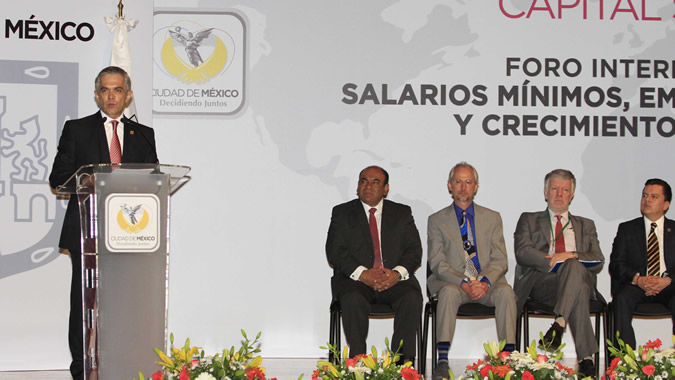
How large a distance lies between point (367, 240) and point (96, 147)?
1942mm

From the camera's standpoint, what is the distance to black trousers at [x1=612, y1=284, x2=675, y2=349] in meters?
5.11

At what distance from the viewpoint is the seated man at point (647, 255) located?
5188 mm

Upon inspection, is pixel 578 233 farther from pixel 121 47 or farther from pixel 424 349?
pixel 121 47

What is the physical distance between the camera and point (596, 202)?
595cm

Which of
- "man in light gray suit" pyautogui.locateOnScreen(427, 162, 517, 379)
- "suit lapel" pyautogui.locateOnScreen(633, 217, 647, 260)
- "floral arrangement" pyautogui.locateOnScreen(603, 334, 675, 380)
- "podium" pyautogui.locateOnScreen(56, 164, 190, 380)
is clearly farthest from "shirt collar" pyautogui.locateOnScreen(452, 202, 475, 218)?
"floral arrangement" pyautogui.locateOnScreen(603, 334, 675, 380)

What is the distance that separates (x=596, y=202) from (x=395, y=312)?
6.43 feet

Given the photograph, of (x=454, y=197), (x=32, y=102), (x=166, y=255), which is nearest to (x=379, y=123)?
(x=454, y=197)

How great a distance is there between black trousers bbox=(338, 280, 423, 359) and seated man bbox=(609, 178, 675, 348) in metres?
1.36

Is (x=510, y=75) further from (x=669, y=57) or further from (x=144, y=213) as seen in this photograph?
(x=144, y=213)

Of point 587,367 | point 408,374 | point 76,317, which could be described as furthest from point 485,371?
point 587,367

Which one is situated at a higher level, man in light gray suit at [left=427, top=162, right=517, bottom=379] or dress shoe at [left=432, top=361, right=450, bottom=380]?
man in light gray suit at [left=427, top=162, right=517, bottom=379]

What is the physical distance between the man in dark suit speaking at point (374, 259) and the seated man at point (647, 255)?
1.37 meters

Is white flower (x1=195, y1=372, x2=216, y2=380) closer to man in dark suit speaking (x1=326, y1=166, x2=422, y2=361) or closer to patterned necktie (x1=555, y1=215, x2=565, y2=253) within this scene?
man in dark suit speaking (x1=326, y1=166, x2=422, y2=361)

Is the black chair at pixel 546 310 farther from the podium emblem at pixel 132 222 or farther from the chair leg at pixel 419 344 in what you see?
the podium emblem at pixel 132 222
